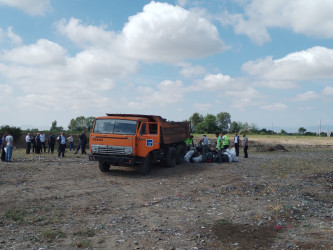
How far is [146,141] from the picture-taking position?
1377 cm

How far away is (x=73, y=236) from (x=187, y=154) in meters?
12.3

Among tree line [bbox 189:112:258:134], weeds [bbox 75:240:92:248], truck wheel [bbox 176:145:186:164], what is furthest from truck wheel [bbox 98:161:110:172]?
tree line [bbox 189:112:258:134]

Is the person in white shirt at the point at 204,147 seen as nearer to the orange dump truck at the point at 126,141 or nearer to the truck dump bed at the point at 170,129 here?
the truck dump bed at the point at 170,129

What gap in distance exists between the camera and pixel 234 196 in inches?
396

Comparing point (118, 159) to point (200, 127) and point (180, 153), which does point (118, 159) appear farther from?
point (200, 127)

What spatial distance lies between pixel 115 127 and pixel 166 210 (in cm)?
585

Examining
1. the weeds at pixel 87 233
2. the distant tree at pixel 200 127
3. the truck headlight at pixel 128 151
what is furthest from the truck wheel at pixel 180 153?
the distant tree at pixel 200 127

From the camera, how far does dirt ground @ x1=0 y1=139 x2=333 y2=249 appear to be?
634 centimetres

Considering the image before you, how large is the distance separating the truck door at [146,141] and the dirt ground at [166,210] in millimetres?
1108

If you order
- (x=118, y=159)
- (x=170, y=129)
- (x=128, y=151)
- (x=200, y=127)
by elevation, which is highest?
(x=200, y=127)

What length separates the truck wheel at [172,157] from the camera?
16.0m

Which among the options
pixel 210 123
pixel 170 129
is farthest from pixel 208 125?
pixel 170 129

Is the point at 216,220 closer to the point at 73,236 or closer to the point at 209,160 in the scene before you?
the point at 73,236

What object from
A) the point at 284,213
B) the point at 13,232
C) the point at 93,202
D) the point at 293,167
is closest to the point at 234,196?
the point at 284,213
